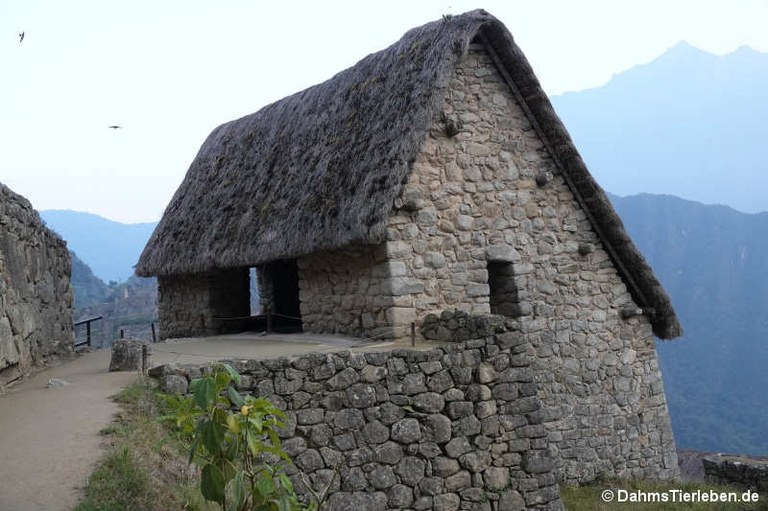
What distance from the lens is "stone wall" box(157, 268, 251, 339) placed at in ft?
41.1

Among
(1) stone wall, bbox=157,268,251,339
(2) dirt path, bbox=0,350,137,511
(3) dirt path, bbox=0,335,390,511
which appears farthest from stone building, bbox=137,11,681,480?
(2) dirt path, bbox=0,350,137,511

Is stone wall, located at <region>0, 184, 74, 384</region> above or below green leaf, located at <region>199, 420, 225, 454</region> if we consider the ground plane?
above

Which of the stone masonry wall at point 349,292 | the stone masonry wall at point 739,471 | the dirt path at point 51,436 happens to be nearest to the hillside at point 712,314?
the stone masonry wall at point 739,471

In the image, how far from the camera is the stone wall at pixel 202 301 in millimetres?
12516

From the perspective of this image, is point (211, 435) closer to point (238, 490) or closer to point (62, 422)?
point (238, 490)

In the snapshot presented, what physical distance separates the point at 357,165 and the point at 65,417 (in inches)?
178

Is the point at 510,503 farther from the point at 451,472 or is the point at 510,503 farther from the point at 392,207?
the point at 392,207

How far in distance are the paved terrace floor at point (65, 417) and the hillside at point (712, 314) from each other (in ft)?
71.2

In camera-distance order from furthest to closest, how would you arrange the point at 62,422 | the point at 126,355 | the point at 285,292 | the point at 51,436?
the point at 285,292
the point at 126,355
the point at 62,422
the point at 51,436

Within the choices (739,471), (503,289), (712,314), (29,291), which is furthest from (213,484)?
(712,314)

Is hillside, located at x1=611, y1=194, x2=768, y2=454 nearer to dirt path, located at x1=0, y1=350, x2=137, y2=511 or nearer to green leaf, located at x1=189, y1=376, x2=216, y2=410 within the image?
dirt path, located at x1=0, y1=350, x2=137, y2=511

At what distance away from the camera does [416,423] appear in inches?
269

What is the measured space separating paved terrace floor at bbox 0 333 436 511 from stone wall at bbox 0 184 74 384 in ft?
1.02

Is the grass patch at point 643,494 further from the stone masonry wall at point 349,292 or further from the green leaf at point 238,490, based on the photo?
the green leaf at point 238,490
